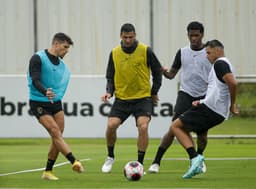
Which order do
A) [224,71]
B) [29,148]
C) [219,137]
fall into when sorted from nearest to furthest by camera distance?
[224,71], [29,148], [219,137]

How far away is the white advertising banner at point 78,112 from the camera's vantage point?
26.8m

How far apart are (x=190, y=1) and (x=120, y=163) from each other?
9.55 meters

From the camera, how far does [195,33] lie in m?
16.7

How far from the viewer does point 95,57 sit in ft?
92.1

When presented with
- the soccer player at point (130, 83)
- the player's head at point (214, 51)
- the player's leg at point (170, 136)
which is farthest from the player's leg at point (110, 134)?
the player's head at point (214, 51)

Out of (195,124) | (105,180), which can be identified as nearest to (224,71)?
(195,124)

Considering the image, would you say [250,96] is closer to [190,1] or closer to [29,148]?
[190,1]

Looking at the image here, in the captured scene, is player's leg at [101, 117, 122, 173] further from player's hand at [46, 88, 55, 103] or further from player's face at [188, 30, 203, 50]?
player's hand at [46, 88, 55, 103]

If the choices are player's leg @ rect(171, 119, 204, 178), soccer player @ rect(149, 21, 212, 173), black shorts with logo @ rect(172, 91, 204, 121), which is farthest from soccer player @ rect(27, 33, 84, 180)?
black shorts with logo @ rect(172, 91, 204, 121)

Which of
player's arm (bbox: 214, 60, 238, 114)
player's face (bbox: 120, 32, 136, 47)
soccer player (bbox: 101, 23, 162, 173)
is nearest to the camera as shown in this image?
player's arm (bbox: 214, 60, 238, 114)

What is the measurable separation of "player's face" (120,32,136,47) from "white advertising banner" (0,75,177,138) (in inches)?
385

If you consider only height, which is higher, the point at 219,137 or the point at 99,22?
the point at 99,22

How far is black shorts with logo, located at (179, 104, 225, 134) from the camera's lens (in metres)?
15.4

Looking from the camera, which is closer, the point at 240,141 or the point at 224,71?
the point at 224,71
